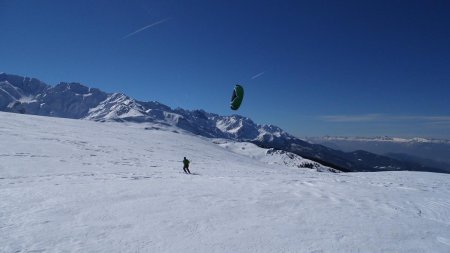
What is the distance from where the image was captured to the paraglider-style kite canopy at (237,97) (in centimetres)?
2041

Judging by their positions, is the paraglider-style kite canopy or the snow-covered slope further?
the snow-covered slope

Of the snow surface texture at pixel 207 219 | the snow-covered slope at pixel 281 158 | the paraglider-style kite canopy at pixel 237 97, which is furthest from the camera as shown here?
the snow-covered slope at pixel 281 158

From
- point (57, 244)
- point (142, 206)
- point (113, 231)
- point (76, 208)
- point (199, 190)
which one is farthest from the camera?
point (199, 190)

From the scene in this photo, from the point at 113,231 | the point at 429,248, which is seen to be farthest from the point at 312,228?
the point at 113,231

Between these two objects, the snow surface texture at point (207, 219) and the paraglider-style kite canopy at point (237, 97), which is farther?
the paraglider-style kite canopy at point (237, 97)

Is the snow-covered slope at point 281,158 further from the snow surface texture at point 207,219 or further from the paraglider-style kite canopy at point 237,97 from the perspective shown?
the snow surface texture at point 207,219

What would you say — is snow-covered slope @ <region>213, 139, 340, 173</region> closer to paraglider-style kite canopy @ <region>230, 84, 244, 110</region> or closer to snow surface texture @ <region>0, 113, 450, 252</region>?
paraglider-style kite canopy @ <region>230, 84, 244, 110</region>

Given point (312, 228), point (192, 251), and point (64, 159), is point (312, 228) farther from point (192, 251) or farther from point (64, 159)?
point (64, 159)

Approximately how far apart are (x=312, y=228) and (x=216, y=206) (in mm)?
3469

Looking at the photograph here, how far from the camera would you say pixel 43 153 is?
950 inches

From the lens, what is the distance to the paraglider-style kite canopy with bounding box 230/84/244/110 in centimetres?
2041

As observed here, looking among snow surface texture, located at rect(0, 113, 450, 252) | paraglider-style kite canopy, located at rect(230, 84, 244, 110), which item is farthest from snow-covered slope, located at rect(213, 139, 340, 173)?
snow surface texture, located at rect(0, 113, 450, 252)

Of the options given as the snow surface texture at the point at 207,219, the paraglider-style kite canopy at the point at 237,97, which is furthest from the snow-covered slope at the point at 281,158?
the snow surface texture at the point at 207,219

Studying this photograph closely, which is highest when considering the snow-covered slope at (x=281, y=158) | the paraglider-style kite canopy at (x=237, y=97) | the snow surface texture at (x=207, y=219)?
the paraglider-style kite canopy at (x=237, y=97)
